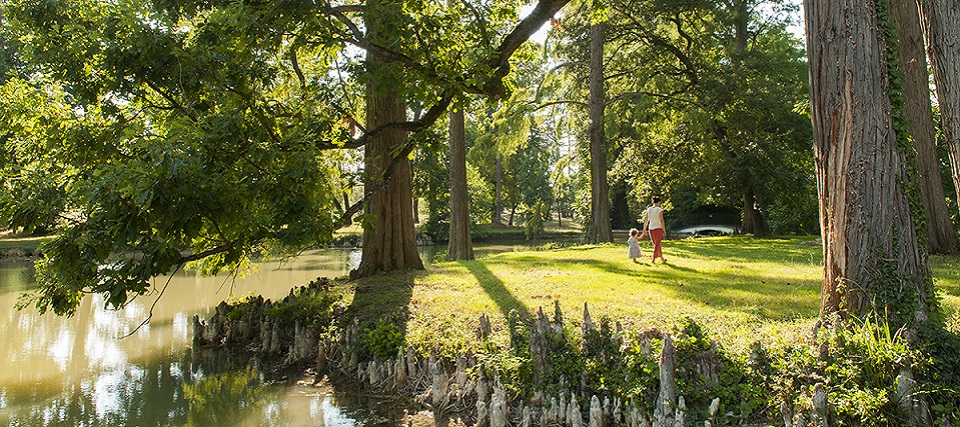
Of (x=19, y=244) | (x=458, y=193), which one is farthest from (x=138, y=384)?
(x=19, y=244)

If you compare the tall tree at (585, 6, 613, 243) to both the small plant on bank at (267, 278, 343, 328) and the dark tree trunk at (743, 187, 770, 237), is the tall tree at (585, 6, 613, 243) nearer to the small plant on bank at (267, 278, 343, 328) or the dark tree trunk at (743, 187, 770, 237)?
the dark tree trunk at (743, 187, 770, 237)

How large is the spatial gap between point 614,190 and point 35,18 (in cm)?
2117

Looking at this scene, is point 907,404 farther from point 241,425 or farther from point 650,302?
point 241,425

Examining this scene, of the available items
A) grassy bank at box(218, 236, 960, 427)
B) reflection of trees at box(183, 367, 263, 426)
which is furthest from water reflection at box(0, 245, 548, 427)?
grassy bank at box(218, 236, 960, 427)

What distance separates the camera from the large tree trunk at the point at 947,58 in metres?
5.32

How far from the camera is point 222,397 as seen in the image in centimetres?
720

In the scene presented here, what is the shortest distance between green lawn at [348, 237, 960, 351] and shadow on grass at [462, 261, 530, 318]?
0.02 m

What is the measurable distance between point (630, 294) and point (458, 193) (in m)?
9.05

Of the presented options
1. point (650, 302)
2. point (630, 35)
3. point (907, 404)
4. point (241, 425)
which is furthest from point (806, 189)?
point (241, 425)

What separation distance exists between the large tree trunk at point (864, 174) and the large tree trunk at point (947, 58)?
503mm

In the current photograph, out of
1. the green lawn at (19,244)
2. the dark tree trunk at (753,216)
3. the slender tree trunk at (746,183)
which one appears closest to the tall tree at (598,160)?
the slender tree trunk at (746,183)

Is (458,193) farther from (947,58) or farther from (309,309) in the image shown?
(947,58)

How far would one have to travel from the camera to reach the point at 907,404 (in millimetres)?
4316

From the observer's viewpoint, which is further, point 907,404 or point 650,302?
point 650,302
